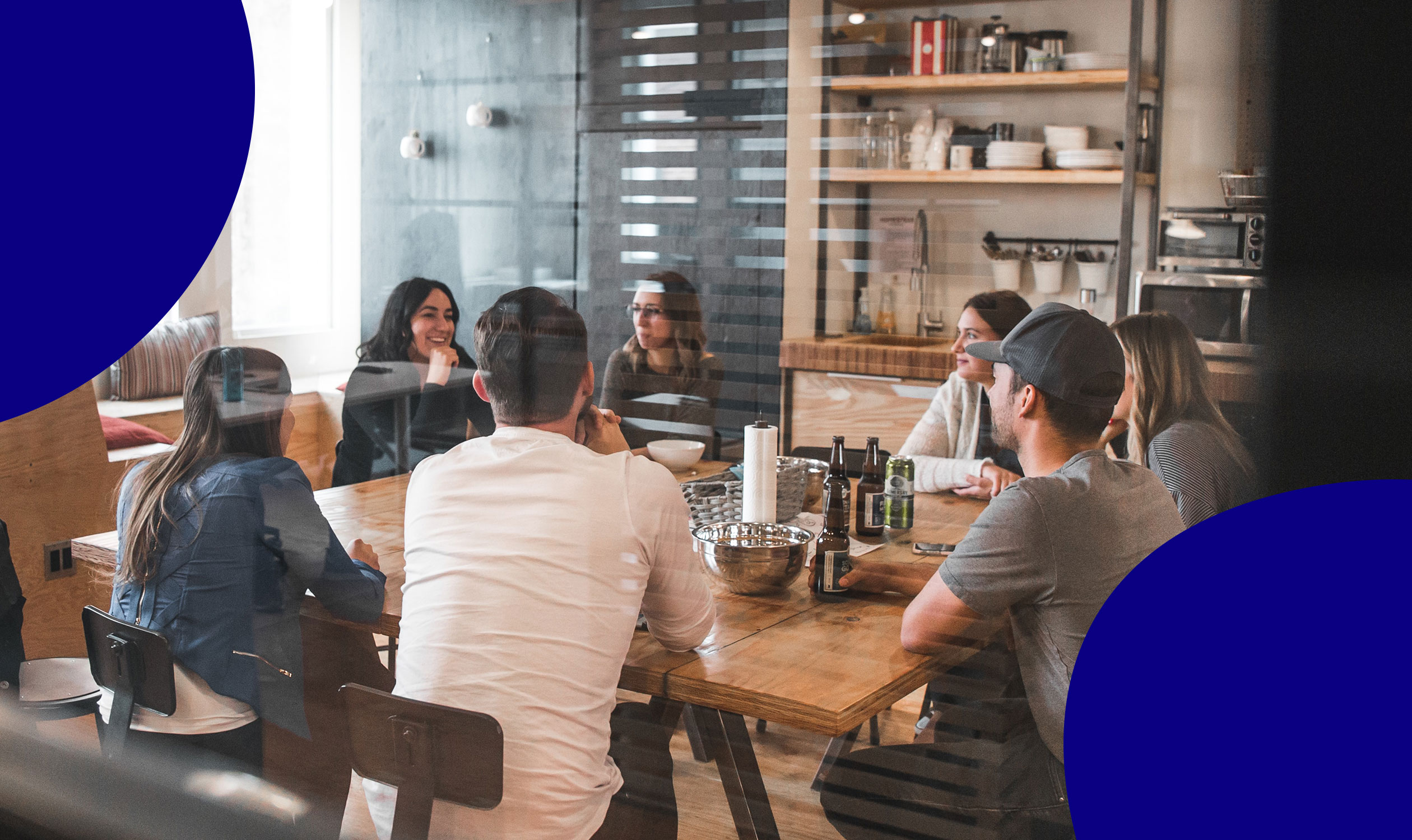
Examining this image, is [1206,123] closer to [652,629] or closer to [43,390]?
[652,629]

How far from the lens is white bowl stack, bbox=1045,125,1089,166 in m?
0.48

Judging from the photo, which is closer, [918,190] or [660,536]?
[918,190]

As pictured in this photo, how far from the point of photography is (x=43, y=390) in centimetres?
79

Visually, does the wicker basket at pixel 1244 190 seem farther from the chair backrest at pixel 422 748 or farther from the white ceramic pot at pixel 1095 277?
the chair backrest at pixel 422 748

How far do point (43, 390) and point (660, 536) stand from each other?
46 cm

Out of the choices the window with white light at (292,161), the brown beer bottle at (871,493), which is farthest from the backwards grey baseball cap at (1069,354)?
the window with white light at (292,161)

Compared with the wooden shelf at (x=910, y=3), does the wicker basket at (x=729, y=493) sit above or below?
Result: below

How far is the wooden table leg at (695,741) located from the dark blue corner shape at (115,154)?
17.8 inches

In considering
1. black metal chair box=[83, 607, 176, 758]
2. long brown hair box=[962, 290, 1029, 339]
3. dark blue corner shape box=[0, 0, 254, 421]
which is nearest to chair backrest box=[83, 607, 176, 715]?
black metal chair box=[83, 607, 176, 758]

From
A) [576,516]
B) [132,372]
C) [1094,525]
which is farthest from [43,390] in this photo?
[1094,525]

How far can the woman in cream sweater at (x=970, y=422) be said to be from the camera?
1.63ft

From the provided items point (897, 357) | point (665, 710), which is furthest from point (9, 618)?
point (897, 357)

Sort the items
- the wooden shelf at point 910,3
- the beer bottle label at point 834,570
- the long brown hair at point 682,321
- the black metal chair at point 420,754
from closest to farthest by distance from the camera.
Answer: the wooden shelf at point 910,3, the long brown hair at point 682,321, the black metal chair at point 420,754, the beer bottle label at point 834,570

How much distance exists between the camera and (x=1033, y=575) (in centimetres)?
51
